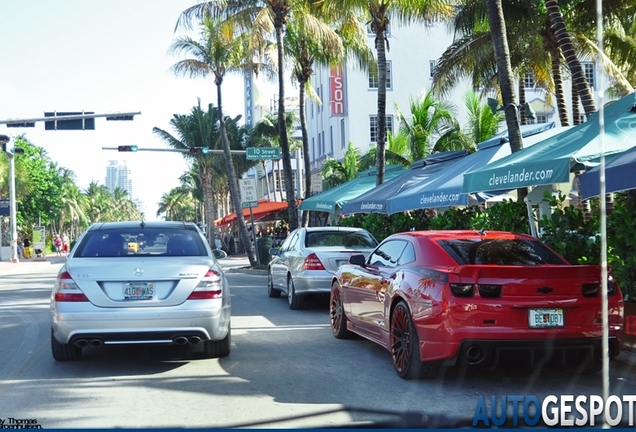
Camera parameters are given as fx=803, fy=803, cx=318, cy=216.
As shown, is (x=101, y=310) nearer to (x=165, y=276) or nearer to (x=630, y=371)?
(x=165, y=276)

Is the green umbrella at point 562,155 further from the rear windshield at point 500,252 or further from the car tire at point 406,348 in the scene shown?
the car tire at point 406,348

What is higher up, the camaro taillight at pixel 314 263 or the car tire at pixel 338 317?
the camaro taillight at pixel 314 263

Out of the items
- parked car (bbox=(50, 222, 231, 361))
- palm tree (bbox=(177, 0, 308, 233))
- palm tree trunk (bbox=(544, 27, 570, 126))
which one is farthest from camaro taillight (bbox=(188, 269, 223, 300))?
palm tree (bbox=(177, 0, 308, 233))

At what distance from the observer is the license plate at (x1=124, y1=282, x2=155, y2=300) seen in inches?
322

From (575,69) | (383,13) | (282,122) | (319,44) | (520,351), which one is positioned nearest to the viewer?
(520,351)

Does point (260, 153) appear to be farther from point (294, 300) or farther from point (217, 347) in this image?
point (217, 347)

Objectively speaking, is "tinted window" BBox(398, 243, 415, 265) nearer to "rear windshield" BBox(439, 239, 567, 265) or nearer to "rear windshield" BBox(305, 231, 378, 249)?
"rear windshield" BBox(439, 239, 567, 265)

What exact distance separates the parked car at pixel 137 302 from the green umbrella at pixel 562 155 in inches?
177

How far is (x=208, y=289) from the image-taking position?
841 centimetres

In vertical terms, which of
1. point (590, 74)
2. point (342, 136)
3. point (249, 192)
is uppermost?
point (590, 74)

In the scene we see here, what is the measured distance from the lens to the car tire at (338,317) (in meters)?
10.6

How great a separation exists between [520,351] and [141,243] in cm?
464

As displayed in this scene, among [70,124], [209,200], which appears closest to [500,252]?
[70,124]

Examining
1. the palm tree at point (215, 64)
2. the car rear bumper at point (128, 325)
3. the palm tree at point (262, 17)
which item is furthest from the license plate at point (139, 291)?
the palm tree at point (215, 64)
